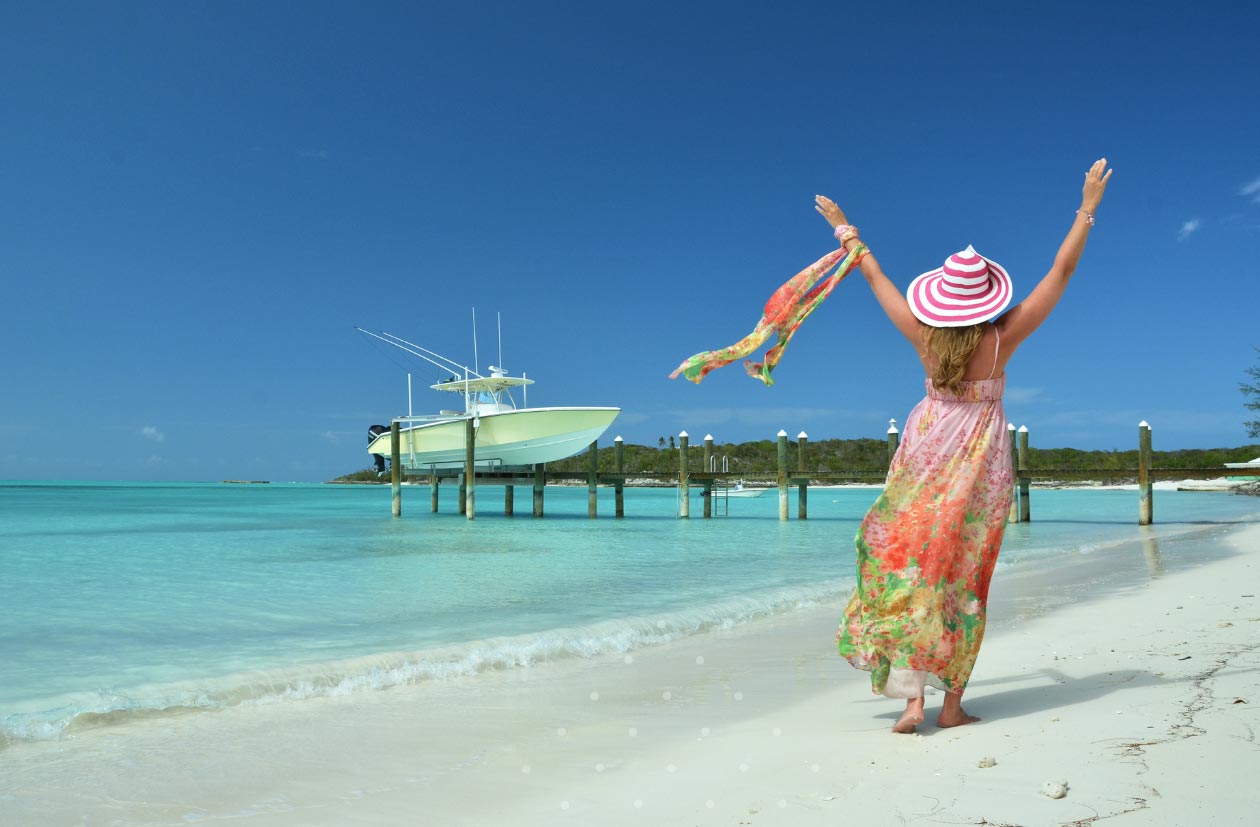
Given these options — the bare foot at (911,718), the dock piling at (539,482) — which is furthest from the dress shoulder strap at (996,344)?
the dock piling at (539,482)

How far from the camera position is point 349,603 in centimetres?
982

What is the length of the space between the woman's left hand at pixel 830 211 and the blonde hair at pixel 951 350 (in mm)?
618

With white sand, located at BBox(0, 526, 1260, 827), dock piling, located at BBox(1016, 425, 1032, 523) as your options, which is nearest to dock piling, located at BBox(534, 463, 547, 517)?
dock piling, located at BBox(1016, 425, 1032, 523)

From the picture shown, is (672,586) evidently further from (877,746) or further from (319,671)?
(877,746)

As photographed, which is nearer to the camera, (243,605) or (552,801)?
(552,801)

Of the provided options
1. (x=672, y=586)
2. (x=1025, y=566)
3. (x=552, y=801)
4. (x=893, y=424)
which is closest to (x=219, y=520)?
(x=893, y=424)

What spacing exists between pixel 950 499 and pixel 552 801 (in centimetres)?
176

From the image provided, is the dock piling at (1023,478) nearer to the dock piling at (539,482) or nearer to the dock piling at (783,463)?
the dock piling at (783,463)

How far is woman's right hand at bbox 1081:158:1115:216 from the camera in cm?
321

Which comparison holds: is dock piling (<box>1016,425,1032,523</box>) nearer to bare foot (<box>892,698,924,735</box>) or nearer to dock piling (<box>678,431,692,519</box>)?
dock piling (<box>678,431,692,519</box>)

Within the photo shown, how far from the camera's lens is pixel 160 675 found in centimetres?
607

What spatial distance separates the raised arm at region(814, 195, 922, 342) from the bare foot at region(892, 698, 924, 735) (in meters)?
1.36

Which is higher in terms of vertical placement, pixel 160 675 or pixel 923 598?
pixel 923 598

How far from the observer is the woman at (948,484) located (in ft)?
10.4
